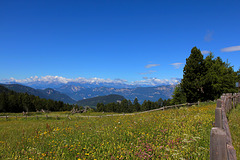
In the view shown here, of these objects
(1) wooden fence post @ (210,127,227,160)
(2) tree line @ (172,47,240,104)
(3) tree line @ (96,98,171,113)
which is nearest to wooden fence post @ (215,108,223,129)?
(1) wooden fence post @ (210,127,227,160)

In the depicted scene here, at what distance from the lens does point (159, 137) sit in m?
8.44

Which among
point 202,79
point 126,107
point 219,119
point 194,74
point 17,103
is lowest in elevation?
point 126,107

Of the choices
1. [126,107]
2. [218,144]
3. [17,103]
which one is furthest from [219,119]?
[126,107]

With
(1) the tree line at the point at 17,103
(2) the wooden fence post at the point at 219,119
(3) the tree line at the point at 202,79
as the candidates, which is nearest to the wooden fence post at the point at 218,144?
(2) the wooden fence post at the point at 219,119

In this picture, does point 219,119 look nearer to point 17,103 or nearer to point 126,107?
point 17,103

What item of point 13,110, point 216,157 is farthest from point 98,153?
point 13,110

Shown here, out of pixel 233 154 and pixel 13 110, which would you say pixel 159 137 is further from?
pixel 13 110

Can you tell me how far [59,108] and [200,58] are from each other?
375 feet

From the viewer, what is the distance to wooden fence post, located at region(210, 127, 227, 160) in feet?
7.56

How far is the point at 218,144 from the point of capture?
2.41 m

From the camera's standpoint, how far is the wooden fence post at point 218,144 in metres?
2.30

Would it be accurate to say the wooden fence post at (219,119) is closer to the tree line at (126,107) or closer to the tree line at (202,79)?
the tree line at (202,79)

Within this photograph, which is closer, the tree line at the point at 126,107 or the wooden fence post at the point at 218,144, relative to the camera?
the wooden fence post at the point at 218,144

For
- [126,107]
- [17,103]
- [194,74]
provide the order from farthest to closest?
[126,107] → [17,103] → [194,74]
